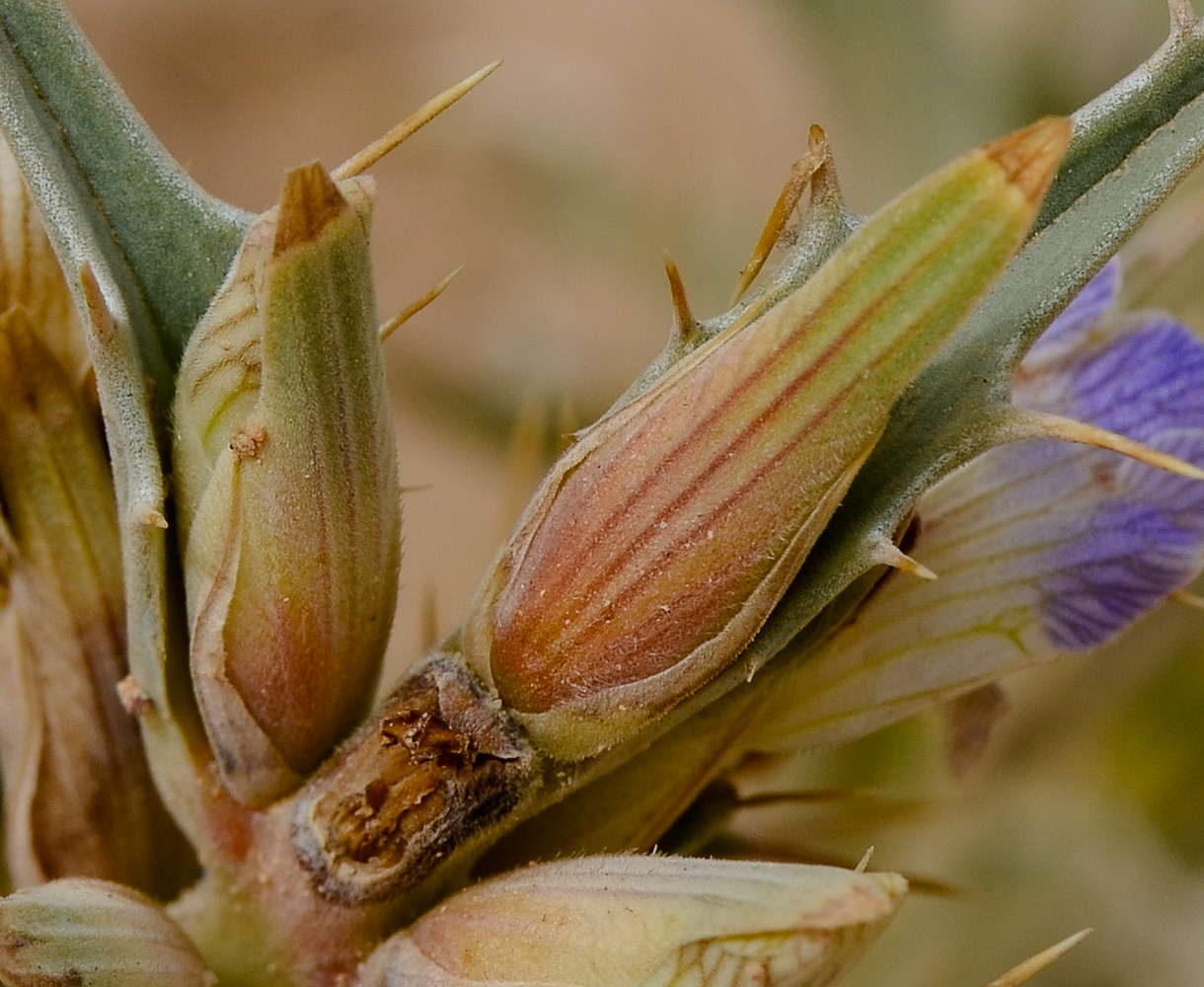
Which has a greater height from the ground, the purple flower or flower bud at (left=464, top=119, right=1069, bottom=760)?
flower bud at (left=464, top=119, right=1069, bottom=760)

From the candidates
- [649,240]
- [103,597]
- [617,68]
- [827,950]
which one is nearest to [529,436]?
[103,597]

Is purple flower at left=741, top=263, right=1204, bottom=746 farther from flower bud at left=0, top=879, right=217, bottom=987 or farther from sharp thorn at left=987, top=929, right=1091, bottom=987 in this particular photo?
flower bud at left=0, top=879, right=217, bottom=987

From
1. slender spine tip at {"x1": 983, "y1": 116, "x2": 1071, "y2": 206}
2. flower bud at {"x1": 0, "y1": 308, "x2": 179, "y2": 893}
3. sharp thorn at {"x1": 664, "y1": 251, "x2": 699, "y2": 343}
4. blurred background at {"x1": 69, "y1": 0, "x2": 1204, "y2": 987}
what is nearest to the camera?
slender spine tip at {"x1": 983, "y1": 116, "x2": 1071, "y2": 206}

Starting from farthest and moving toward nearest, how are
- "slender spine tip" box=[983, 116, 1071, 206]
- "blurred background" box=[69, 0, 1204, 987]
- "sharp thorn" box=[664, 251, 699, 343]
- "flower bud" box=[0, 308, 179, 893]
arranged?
"blurred background" box=[69, 0, 1204, 987]
"flower bud" box=[0, 308, 179, 893]
"sharp thorn" box=[664, 251, 699, 343]
"slender spine tip" box=[983, 116, 1071, 206]

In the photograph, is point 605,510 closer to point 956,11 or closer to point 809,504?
point 809,504

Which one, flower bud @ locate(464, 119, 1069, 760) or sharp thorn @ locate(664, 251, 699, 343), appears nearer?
flower bud @ locate(464, 119, 1069, 760)

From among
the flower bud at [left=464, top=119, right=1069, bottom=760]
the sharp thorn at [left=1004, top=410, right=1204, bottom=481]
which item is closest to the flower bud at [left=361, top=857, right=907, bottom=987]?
the flower bud at [left=464, top=119, right=1069, bottom=760]

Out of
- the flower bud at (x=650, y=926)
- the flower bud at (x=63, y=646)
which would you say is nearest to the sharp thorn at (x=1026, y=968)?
the flower bud at (x=650, y=926)

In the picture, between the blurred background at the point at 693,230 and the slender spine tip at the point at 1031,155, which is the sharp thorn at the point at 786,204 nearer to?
the slender spine tip at the point at 1031,155
